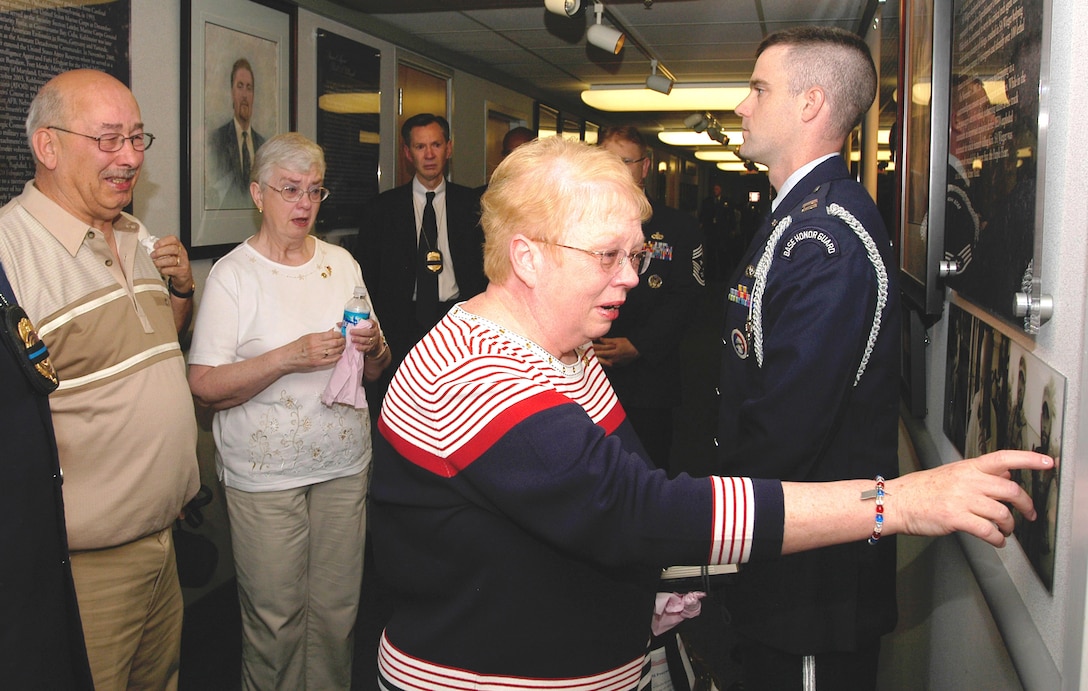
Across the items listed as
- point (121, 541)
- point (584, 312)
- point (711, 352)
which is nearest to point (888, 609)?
point (584, 312)

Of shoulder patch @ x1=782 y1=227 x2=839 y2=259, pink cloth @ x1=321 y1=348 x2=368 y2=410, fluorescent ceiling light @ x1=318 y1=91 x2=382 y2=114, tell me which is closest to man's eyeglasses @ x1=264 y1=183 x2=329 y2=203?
pink cloth @ x1=321 y1=348 x2=368 y2=410

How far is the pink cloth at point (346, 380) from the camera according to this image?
2602 millimetres

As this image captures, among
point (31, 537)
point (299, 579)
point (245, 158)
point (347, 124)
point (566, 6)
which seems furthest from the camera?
point (347, 124)

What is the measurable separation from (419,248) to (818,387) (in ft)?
9.79

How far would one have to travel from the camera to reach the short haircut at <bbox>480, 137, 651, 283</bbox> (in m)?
1.39

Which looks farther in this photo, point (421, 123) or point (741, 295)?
point (421, 123)

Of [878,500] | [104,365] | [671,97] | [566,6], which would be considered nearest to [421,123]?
[566,6]

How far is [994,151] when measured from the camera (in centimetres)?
148

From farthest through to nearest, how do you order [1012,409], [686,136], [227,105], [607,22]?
1. [686,136]
2. [607,22]
3. [227,105]
4. [1012,409]

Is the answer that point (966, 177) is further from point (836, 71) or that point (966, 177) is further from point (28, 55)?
point (28, 55)

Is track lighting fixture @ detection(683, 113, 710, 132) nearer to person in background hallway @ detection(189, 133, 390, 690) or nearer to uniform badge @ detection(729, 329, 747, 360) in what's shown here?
person in background hallway @ detection(189, 133, 390, 690)

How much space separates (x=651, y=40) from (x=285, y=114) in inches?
102

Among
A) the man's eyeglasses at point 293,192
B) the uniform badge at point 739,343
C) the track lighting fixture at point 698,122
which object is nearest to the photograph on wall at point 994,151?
the uniform badge at point 739,343

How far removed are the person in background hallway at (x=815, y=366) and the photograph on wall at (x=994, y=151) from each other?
179 millimetres
